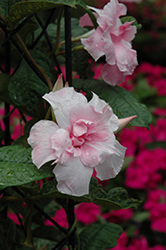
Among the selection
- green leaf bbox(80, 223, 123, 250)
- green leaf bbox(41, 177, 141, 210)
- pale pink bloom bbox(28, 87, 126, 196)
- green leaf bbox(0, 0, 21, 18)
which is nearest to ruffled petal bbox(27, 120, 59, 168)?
pale pink bloom bbox(28, 87, 126, 196)

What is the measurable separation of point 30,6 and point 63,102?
0.53 ft

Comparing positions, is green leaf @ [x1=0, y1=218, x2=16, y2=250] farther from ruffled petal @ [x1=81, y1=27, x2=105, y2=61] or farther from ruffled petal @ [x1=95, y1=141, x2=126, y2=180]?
ruffled petal @ [x1=81, y1=27, x2=105, y2=61]

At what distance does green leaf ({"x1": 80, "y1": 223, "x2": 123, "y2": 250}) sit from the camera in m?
0.67

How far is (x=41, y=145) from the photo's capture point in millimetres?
440

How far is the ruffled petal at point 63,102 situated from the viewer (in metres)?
0.46

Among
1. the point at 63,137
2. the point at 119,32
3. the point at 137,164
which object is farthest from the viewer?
the point at 137,164

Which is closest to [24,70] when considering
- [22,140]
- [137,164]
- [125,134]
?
[22,140]

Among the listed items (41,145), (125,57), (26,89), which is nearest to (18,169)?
(41,145)

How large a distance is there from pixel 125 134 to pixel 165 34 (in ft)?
13.2

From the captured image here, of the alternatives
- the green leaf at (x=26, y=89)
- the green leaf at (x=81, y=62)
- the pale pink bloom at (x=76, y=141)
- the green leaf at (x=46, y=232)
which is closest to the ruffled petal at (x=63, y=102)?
the pale pink bloom at (x=76, y=141)

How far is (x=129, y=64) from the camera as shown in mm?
605

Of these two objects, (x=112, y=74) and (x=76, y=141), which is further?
(x=112, y=74)

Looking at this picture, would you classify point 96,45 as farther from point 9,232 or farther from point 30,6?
point 9,232

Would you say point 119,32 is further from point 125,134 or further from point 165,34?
point 165,34
